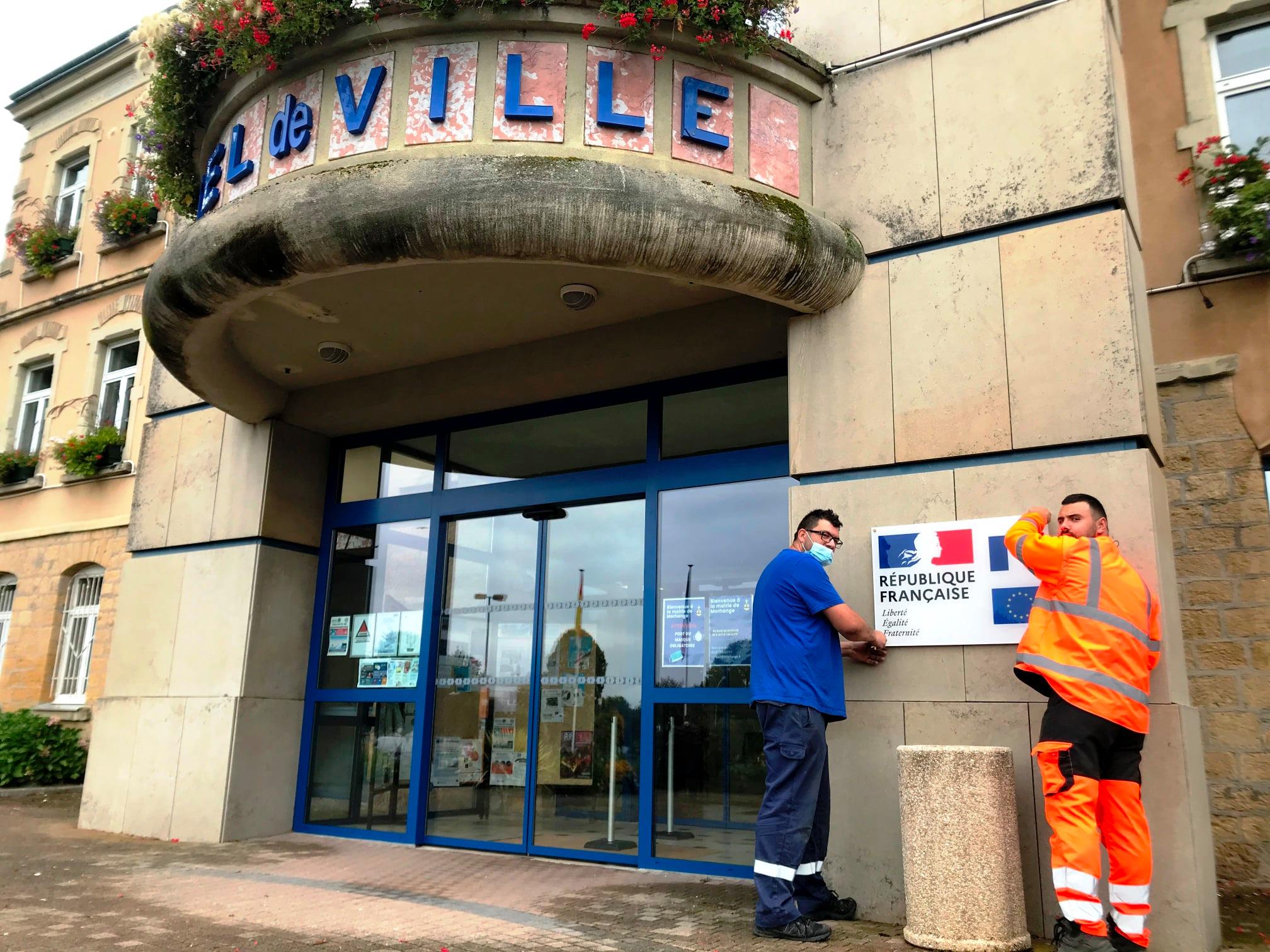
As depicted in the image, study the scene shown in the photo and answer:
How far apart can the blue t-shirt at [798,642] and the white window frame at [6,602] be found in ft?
41.2

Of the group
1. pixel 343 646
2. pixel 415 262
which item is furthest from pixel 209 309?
pixel 343 646

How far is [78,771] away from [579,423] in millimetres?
8063

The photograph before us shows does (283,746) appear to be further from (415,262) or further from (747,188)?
A: (747,188)

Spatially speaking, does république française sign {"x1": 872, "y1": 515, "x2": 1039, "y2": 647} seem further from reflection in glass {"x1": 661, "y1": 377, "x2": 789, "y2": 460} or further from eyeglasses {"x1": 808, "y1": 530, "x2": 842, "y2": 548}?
reflection in glass {"x1": 661, "y1": 377, "x2": 789, "y2": 460}

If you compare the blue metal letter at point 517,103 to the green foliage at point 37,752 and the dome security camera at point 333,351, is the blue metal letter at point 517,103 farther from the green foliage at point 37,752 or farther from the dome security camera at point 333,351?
the green foliage at point 37,752

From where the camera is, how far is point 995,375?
5438 millimetres

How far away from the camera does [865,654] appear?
5.43 m

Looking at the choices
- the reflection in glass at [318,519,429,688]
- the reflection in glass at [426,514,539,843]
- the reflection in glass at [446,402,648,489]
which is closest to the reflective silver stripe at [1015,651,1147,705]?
the reflection in glass at [446,402,648,489]

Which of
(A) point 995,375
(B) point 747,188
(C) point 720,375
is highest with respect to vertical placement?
(B) point 747,188

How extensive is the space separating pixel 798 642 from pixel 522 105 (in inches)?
135

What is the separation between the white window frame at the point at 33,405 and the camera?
48.1ft

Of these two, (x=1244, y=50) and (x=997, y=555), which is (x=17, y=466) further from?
(x=1244, y=50)

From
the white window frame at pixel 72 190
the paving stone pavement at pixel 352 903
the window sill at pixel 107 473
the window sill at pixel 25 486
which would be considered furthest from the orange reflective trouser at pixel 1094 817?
the white window frame at pixel 72 190

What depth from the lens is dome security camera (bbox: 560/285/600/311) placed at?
21.7 feet
